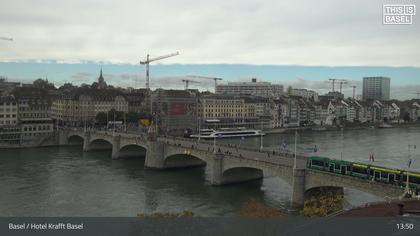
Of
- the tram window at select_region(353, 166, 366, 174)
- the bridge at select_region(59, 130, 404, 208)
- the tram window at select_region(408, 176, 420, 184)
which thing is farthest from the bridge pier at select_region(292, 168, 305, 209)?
the tram window at select_region(408, 176, 420, 184)

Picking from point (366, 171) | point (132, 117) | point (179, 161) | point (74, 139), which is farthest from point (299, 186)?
point (132, 117)

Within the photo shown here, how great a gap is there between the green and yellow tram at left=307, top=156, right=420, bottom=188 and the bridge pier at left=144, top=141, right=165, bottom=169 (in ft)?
54.5

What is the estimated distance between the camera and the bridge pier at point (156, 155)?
42.1 metres

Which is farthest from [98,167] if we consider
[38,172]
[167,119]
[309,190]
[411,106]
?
[411,106]

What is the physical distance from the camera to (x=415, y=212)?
44.8ft

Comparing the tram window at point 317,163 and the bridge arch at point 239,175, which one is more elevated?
the tram window at point 317,163

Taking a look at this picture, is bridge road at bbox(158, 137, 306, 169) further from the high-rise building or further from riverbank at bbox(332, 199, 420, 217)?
the high-rise building

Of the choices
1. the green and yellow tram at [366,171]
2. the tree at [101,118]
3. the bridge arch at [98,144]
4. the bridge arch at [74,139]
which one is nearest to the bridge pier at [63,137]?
the bridge arch at [74,139]

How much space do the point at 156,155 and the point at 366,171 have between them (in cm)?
2111

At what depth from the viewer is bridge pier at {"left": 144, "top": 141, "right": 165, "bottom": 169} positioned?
42.1 meters

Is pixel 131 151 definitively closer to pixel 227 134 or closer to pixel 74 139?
pixel 74 139

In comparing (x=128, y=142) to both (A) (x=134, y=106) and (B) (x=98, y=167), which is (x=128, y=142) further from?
(A) (x=134, y=106)

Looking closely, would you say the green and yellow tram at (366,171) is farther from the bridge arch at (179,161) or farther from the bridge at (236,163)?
the bridge arch at (179,161)

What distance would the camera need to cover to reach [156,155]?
138 ft
